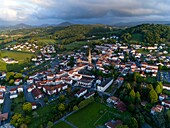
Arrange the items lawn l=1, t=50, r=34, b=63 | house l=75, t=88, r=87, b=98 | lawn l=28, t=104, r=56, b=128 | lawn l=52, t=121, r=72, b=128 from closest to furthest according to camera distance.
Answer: lawn l=52, t=121, r=72, b=128 < lawn l=28, t=104, r=56, b=128 < house l=75, t=88, r=87, b=98 < lawn l=1, t=50, r=34, b=63

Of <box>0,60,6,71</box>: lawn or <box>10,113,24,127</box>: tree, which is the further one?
<box>0,60,6,71</box>: lawn

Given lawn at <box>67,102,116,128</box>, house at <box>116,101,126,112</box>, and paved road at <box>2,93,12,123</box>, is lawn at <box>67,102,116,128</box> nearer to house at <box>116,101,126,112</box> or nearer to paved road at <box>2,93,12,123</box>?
house at <box>116,101,126,112</box>

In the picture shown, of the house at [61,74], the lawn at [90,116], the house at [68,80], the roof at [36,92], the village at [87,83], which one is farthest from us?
the house at [61,74]

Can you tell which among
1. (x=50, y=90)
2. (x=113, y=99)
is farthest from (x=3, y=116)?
(x=113, y=99)

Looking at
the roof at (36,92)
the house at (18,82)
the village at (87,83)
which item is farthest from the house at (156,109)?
the house at (18,82)

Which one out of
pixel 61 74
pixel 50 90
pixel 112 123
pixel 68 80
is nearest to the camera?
A: pixel 112 123

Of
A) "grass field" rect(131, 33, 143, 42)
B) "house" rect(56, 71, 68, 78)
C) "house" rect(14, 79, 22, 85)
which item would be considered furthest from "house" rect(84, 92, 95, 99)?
"grass field" rect(131, 33, 143, 42)

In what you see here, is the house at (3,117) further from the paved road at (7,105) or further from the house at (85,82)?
the house at (85,82)

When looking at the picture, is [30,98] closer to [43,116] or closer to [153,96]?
[43,116]

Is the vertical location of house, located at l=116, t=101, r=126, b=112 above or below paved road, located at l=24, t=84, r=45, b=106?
above

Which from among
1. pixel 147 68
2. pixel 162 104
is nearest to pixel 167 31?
pixel 147 68
